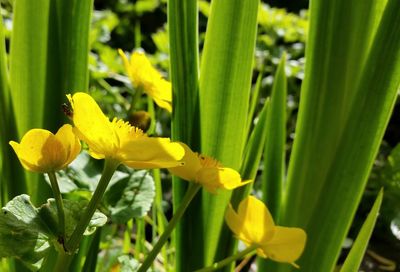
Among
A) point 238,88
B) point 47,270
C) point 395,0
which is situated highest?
point 395,0

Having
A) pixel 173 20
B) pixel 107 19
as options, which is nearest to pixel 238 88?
pixel 173 20

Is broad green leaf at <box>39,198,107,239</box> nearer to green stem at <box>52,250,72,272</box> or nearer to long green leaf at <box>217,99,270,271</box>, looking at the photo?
green stem at <box>52,250,72,272</box>

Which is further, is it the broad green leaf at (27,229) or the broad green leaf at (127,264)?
the broad green leaf at (127,264)

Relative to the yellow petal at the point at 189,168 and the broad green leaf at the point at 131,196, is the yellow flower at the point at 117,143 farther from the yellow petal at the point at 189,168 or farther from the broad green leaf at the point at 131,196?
the broad green leaf at the point at 131,196

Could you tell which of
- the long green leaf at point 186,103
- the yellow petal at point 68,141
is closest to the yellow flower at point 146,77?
the long green leaf at point 186,103

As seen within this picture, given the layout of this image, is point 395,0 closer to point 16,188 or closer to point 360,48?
point 360,48
